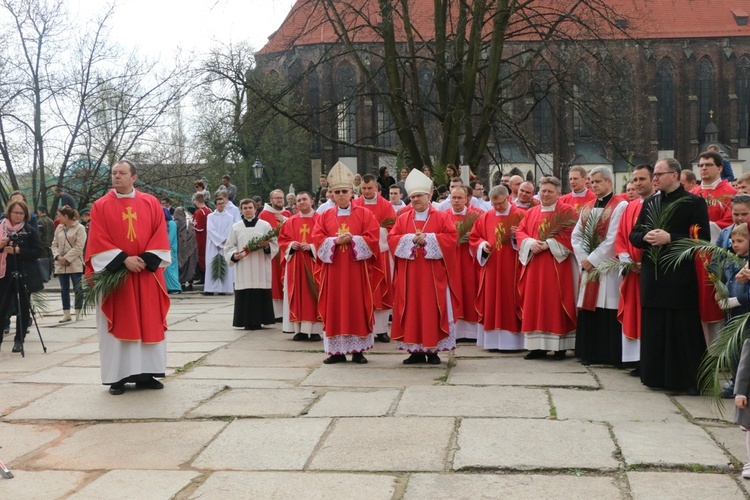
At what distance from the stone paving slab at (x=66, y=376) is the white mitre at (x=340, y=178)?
314 centimetres

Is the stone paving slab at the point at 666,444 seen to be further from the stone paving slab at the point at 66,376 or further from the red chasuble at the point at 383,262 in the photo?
the stone paving slab at the point at 66,376

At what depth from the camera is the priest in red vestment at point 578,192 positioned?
1033 cm

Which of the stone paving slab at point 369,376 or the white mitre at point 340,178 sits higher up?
the white mitre at point 340,178

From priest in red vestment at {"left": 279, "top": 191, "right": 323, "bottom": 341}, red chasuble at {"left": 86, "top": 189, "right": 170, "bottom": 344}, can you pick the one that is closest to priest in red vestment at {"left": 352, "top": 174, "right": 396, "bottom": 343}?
priest in red vestment at {"left": 279, "top": 191, "right": 323, "bottom": 341}

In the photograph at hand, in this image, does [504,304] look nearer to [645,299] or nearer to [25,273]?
[645,299]

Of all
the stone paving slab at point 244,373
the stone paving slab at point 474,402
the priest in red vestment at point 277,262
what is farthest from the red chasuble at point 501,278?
the priest in red vestment at point 277,262

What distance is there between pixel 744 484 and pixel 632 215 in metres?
3.93

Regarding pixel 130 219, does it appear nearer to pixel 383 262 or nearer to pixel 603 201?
pixel 383 262

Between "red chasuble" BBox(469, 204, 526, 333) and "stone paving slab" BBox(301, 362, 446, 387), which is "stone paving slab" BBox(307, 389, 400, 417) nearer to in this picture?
"stone paving slab" BBox(301, 362, 446, 387)

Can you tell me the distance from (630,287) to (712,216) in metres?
1.17

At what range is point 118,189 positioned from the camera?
28.5ft

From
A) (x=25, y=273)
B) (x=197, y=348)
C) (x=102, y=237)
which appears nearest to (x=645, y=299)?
(x=102, y=237)

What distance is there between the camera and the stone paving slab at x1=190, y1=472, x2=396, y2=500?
5.39 m

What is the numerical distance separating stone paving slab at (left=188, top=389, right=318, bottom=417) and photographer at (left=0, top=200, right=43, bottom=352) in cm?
409
